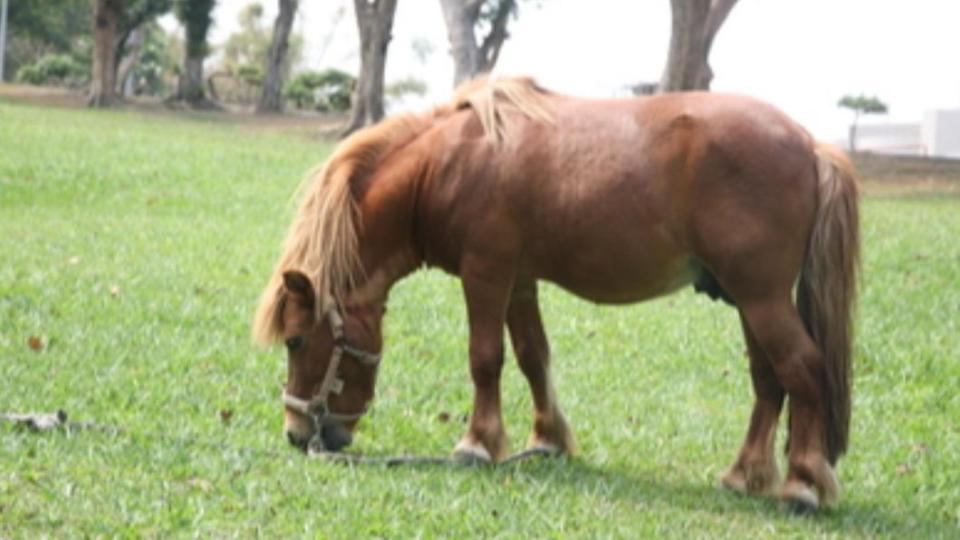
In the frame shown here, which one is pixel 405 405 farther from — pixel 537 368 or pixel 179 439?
pixel 179 439

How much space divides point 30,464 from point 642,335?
5.51 metres

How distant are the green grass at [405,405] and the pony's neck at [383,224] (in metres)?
0.83

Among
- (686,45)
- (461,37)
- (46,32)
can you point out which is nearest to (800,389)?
(461,37)

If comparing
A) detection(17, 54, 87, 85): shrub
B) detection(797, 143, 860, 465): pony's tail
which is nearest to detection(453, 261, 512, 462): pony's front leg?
detection(797, 143, 860, 465): pony's tail

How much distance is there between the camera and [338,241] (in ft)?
22.2

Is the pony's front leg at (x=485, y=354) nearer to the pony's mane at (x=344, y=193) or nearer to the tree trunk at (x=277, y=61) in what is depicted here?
the pony's mane at (x=344, y=193)

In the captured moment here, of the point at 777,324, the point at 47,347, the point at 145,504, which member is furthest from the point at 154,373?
the point at 777,324

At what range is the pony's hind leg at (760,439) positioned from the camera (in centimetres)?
669

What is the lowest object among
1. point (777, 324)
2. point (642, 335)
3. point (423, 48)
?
point (423, 48)

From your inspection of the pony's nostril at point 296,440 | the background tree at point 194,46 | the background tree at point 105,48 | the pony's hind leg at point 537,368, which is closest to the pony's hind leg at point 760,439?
the pony's hind leg at point 537,368

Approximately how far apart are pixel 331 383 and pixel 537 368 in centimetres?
109

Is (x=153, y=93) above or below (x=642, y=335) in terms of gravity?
below

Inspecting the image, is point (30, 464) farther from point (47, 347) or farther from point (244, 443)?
point (47, 347)

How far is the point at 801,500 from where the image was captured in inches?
250
